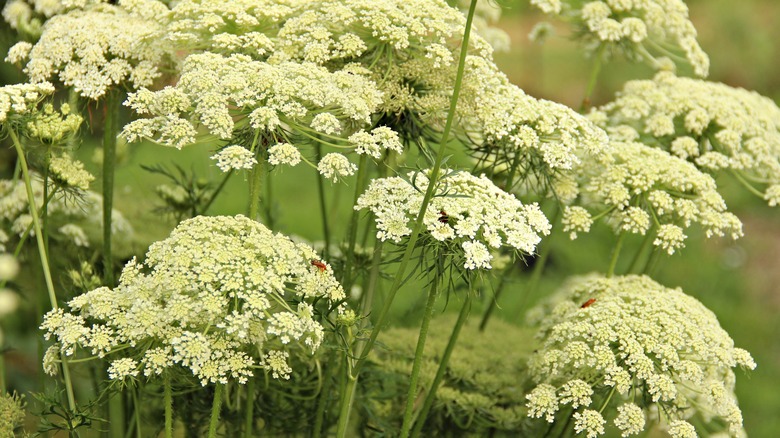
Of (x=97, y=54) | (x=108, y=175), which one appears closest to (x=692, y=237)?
(x=108, y=175)

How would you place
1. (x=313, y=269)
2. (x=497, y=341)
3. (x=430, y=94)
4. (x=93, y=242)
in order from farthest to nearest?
1. (x=93, y=242)
2. (x=497, y=341)
3. (x=430, y=94)
4. (x=313, y=269)

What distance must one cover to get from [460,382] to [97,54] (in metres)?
2.01

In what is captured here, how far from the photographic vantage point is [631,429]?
2.97 m

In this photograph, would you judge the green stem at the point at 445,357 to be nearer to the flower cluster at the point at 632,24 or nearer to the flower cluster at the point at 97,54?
the flower cluster at the point at 97,54

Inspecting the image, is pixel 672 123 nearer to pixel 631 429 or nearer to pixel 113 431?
pixel 631 429

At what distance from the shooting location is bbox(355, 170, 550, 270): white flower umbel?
104 inches

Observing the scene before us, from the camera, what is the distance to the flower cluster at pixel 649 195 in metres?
3.41

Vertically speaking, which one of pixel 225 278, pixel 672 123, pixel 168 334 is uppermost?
pixel 672 123

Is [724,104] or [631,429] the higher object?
[724,104]

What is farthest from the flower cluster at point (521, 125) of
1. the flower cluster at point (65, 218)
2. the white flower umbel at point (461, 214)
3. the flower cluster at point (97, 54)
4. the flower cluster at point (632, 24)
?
the flower cluster at point (65, 218)

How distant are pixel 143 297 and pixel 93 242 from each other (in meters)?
1.92

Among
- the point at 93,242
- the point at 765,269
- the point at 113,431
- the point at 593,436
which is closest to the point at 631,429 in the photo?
the point at 593,436

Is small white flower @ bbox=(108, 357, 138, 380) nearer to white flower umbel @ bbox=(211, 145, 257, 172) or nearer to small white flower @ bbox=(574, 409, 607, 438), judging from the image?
white flower umbel @ bbox=(211, 145, 257, 172)

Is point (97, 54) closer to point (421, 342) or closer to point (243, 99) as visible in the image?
point (243, 99)
